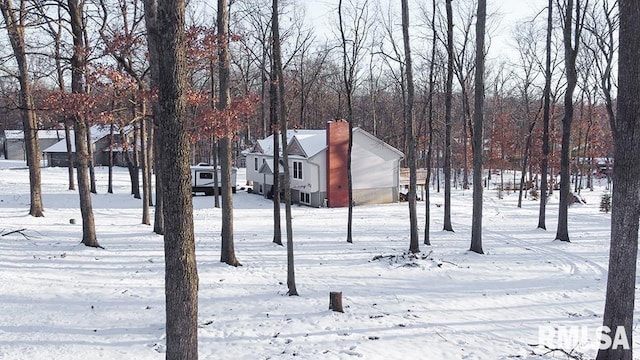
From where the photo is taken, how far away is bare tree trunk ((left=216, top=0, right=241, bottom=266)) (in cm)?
Result: 1153

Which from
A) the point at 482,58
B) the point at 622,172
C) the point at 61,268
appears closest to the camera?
the point at 622,172

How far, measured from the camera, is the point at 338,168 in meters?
30.8

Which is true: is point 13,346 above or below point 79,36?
below

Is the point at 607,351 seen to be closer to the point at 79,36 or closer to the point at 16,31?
the point at 79,36

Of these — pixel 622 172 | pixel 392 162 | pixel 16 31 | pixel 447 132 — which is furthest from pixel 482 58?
pixel 392 162

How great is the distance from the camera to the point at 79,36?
12.5 m

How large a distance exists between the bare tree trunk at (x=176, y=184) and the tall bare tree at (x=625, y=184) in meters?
5.63

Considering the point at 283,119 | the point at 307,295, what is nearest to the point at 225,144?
the point at 283,119

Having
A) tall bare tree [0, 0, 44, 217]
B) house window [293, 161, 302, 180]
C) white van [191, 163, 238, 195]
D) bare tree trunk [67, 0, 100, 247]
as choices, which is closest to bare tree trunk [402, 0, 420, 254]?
bare tree trunk [67, 0, 100, 247]

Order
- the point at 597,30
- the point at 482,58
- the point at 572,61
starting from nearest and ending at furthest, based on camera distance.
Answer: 1. the point at 482,58
2. the point at 572,61
3. the point at 597,30

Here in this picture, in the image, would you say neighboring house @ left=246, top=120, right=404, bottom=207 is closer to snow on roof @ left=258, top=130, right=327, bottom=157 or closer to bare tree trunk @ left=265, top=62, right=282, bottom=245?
snow on roof @ left=258, top=130, right=327, bottom=157

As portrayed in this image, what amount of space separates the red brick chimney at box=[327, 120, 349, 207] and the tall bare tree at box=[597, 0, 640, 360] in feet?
79.9

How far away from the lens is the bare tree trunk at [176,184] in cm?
452

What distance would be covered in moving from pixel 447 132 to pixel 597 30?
387 inches
